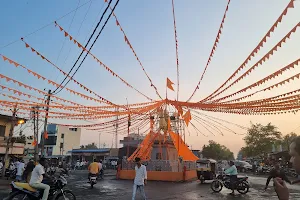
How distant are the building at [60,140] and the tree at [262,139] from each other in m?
42.6

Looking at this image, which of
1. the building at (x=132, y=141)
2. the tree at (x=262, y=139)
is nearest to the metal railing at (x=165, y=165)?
the building at (x=132, y=141)

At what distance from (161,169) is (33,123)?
1586cm

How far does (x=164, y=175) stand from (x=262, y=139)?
112 ft

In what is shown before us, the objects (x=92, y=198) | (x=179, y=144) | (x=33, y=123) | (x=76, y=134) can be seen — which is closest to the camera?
(x=92, y=198)

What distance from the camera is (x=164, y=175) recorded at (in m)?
21.0

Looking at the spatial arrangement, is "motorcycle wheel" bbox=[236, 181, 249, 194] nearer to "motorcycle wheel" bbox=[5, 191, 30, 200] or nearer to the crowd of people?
the crowd of people

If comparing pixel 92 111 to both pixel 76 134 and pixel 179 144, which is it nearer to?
pixel 179 144

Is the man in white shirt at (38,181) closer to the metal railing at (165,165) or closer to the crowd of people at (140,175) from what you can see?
the crowd of people at (140,175)

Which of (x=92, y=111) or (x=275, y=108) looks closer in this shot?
(x=275, y=108)

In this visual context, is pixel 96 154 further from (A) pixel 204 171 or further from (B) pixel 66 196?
(B) pixel 66 196

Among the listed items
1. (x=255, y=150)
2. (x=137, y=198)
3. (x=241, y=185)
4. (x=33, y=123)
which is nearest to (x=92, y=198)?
(x=137, y=198)

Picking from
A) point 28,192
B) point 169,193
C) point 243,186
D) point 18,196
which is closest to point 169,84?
point 169,193

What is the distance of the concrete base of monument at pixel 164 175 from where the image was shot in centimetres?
2053

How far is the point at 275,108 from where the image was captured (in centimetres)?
1168
